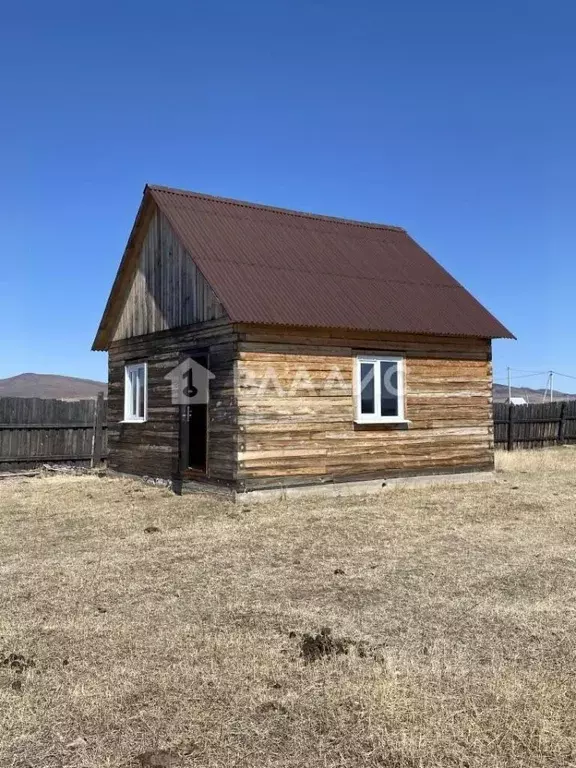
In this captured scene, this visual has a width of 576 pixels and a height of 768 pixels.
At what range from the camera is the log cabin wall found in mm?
14703

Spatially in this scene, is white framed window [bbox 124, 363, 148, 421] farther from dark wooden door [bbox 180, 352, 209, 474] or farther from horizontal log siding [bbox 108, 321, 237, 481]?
dark wooden door [bbox 180, 352, 209, 474]

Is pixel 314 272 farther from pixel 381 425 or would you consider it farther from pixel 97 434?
pixel 97 434

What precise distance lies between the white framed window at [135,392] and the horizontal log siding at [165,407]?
22 centimetres

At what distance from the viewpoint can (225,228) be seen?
57.0 feet

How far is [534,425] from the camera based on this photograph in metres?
28.3

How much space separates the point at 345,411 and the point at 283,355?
189 centimetres

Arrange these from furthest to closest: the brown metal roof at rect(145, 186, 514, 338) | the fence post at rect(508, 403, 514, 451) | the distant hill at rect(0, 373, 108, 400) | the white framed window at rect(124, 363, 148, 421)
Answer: the distant hill at rect(0, 373, 108, 400), the fence post at rect(508, 403, 514, 451), the white framed window at rect(124, 363, 148, 421), the brown metal roof at rect(145, 186, 514, 338)

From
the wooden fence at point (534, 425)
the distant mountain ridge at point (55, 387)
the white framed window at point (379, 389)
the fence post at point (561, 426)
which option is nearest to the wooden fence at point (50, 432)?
the white framed window at point (379, 389)

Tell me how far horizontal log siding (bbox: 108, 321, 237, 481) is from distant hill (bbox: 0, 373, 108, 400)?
4437 inches

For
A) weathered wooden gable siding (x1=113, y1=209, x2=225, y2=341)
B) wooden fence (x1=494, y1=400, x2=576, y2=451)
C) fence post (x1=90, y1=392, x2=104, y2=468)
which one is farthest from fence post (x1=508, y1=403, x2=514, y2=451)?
weathered wooden gable siding (x1=113, y1=209, x2=225, y2=341)

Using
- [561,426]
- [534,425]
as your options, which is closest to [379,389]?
[534,425]

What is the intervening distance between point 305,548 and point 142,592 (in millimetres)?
3019

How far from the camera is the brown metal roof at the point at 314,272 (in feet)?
50.2

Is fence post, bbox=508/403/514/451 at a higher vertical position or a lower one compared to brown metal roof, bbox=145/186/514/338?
lower
